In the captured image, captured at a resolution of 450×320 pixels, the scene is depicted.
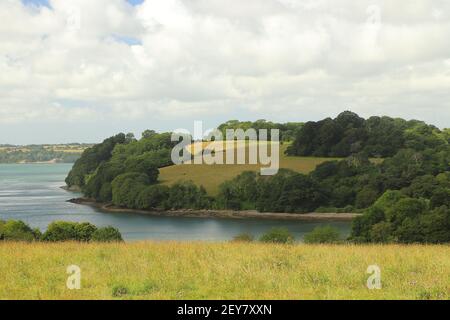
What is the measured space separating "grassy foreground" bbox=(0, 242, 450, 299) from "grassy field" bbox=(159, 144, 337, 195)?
411 feet

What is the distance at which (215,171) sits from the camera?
507 ft

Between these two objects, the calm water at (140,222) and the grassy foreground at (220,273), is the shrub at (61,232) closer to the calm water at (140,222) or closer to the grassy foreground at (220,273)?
the calm water at (140,222)

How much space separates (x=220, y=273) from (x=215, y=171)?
471 ft

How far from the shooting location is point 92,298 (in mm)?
9156

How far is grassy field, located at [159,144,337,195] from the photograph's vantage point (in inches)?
5773

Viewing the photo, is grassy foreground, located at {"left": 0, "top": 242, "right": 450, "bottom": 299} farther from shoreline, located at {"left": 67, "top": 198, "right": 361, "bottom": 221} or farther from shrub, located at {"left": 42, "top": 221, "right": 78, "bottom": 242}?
shoreline, located at {"left": 67, "top": 198, "right": 361, "bottom": 221}

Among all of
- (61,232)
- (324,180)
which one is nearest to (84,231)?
(61,232)

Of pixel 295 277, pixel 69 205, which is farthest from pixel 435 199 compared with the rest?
pixel 69 205

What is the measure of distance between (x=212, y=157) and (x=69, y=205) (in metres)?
48.9

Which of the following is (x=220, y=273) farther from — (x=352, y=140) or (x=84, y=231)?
(x=352, y=140)

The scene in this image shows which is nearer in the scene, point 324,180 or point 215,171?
point 324,180

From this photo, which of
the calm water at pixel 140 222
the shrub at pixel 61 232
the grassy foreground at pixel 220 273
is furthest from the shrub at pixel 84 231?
the grassy foreground at pixel 220 273

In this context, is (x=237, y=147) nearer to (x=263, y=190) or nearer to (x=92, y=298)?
(x=263, y=190)

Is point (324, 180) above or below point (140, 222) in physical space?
above
